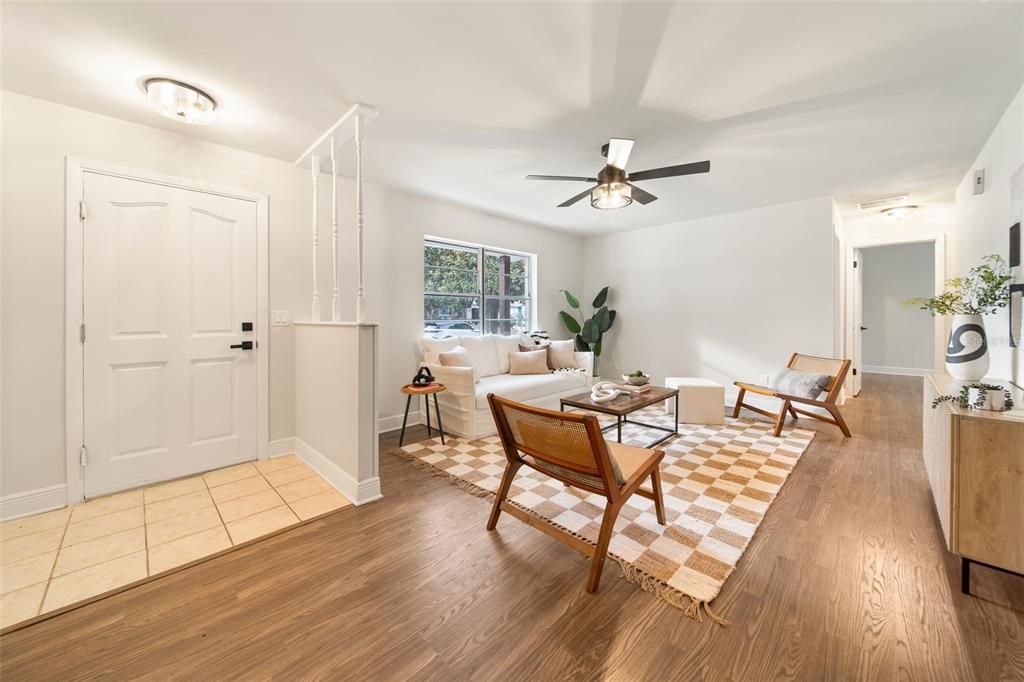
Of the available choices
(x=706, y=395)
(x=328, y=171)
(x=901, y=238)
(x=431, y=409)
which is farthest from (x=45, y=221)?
(x=901, y=238)

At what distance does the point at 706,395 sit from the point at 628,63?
10.1 feet

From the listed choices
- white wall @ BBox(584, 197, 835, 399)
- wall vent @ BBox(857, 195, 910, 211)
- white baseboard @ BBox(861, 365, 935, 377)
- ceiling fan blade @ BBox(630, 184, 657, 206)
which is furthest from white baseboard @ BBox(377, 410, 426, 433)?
white baseboard @ BBox(861, 365, 935, 377)

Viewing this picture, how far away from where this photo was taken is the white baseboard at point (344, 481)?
2293 millimetres

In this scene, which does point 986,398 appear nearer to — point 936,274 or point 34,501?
point 936,274

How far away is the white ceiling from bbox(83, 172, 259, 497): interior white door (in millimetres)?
594

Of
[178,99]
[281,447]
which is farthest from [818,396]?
[178,99]

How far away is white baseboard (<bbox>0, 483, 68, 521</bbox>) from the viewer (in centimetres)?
211

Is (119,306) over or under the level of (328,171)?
under

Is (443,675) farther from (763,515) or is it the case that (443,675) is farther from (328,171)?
(328,171)

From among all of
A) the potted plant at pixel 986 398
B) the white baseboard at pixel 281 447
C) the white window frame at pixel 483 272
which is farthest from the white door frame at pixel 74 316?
the potted plant at pixel 986 398

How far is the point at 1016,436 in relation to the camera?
4.72 feet

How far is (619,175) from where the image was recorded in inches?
108

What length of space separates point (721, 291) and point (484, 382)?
3.40 m

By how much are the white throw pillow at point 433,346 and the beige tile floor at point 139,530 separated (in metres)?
1.51
